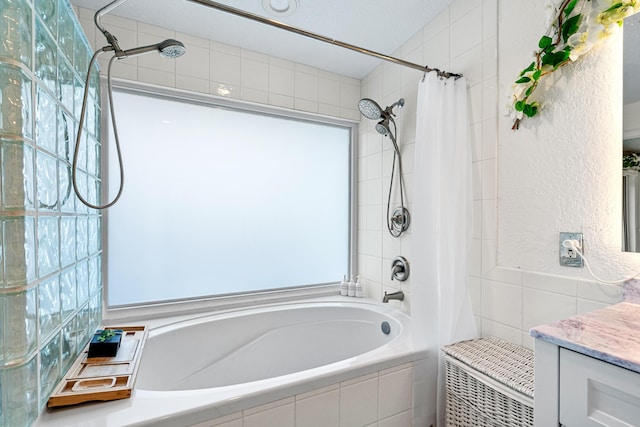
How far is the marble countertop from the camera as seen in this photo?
0.62 metres

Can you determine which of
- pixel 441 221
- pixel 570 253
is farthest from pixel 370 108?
pixel 570 253

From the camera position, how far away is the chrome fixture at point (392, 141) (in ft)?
6.26

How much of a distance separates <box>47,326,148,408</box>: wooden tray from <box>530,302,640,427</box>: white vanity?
4.13 ft

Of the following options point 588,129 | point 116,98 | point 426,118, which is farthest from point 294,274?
point 588,129

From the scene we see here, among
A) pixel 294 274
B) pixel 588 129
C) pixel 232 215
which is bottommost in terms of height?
pixel 294 274

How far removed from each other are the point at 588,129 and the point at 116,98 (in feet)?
7.73

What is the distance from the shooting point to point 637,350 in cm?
63

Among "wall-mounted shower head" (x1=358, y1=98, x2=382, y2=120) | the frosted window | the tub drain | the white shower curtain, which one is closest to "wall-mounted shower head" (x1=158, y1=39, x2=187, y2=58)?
the frosted window

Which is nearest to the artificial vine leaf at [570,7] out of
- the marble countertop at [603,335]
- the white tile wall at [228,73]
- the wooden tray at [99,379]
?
the marble countertop at [603,335]

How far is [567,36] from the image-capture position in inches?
44.2

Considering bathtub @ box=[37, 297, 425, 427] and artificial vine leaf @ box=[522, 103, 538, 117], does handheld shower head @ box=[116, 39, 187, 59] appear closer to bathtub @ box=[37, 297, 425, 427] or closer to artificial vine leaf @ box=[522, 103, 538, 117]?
bathtub @ box=[37, 297, 425, 427]

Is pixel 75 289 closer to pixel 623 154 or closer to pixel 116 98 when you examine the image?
pixel 116 98

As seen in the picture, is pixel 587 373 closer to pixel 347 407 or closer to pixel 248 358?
pixel 347 407

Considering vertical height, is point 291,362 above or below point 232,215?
below
